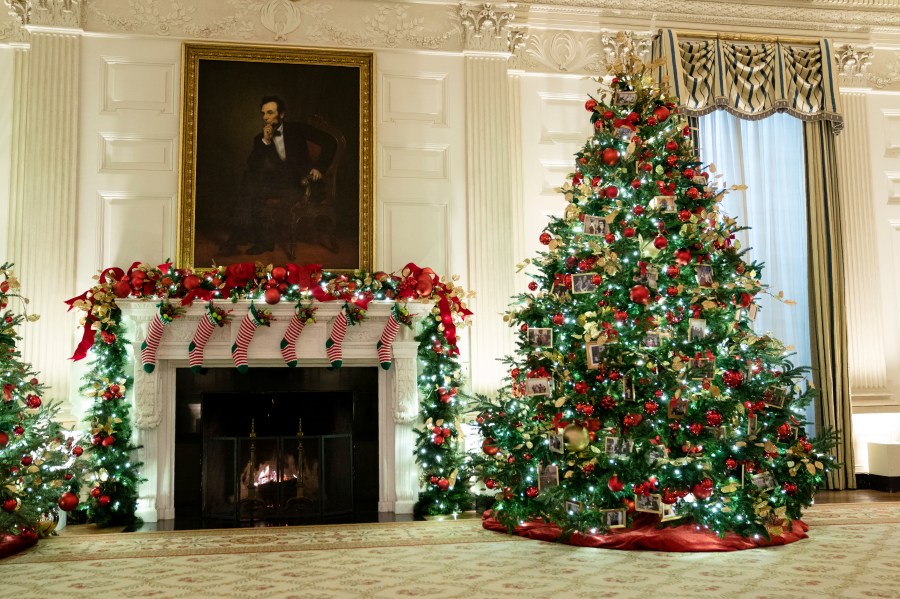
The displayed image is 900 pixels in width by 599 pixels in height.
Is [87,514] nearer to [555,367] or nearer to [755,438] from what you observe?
[555,367]

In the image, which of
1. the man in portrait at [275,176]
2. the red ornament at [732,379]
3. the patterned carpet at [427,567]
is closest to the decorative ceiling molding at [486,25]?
the man in portrait at [275,176]

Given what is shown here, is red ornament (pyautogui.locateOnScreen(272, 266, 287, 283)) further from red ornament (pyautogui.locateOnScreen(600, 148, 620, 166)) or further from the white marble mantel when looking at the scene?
red ornament (pyautogui.locateOnScreen(600, 148, 620, 166))

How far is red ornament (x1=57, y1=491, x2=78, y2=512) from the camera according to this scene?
6297 millimetres

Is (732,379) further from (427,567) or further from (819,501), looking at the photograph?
(819,501)

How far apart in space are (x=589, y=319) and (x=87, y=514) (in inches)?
165

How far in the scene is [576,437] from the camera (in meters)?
5.66

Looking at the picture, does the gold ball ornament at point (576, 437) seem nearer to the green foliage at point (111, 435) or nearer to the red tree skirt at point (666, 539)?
the red tree skirt at point (666, 539)

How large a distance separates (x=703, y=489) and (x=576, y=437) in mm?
855

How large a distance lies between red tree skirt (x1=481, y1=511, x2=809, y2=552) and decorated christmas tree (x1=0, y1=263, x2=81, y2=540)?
11.1 ft

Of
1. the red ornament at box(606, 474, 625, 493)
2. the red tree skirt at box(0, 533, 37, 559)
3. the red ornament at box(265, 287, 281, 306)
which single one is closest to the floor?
the red tree skirt at box(0, 533, 37, 559)

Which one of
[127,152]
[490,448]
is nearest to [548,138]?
[490,448]

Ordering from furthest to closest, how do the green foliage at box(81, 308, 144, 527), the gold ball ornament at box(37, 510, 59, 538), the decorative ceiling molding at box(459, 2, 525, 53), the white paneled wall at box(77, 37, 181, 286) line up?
the decorative ceiling molding at box(459, 2, 525, 53)
the white paneled wall at box(77, 37, 181, 286)
the green foliage at box(81, 308, 144, 527)
the gold ball ornament at box(37, 510, 59, 538)

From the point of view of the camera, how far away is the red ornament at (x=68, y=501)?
630cm

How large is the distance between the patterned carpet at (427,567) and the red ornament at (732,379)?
1037 millimetres
